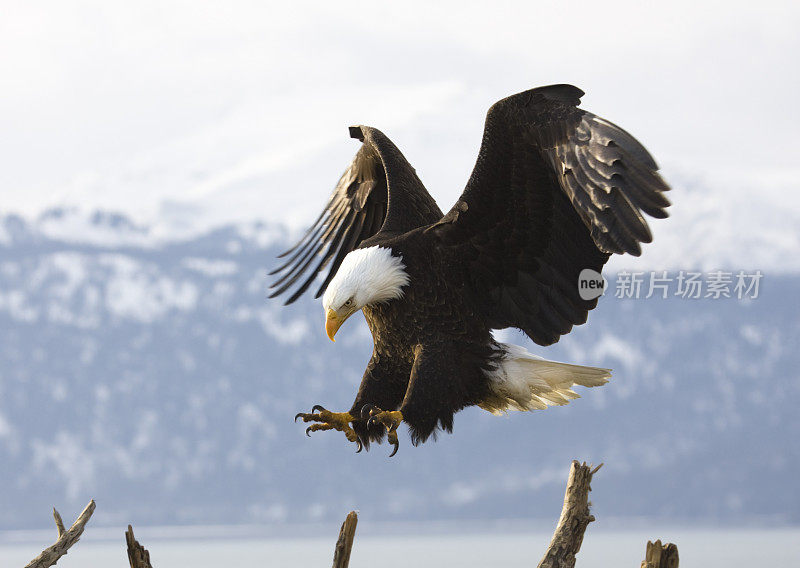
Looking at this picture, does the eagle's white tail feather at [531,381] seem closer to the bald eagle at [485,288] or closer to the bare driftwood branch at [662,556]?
the bald eagle at [485,288]

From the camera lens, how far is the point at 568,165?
3689 millimetres

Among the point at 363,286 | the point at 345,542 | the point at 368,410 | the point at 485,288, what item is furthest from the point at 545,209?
the point at 345,542

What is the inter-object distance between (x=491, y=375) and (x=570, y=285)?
0.58 meters

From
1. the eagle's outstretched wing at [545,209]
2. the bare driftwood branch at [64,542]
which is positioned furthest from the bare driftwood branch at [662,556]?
the bare driftwood branch at [64,542]

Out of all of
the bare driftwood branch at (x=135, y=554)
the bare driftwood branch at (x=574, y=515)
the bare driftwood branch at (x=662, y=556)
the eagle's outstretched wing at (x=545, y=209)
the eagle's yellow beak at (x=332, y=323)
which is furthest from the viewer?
the eagle's yellow beak at (x=332, y=323)

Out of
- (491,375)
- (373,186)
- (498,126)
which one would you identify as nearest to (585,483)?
(491,375)

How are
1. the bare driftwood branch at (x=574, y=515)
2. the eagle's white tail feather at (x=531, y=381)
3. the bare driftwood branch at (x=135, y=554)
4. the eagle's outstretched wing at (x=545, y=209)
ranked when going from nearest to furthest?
1. the eagle's outstretched wing at (x=545, y=209)
2. the bare driftwood branch at (x=135, y=554)
3. the bare driftwood branch at (x=574, y=515)
4. the eagle's white tail feather at (x=531, y=381)

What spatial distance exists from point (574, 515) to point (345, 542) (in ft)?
3.32

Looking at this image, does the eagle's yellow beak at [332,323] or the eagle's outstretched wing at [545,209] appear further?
the eagle's yellow beak at [332,323]

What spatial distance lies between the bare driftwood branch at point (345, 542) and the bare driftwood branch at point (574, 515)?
0.86m

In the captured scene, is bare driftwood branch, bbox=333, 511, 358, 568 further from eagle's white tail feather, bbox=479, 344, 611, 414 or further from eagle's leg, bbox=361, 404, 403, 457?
eagle's white tail feather, bbox=479, 344, 611, 414

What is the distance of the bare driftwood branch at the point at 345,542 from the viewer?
3983mm

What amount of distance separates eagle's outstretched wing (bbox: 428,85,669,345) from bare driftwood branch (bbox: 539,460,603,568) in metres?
0.75

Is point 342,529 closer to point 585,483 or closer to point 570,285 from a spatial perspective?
point 585,483
